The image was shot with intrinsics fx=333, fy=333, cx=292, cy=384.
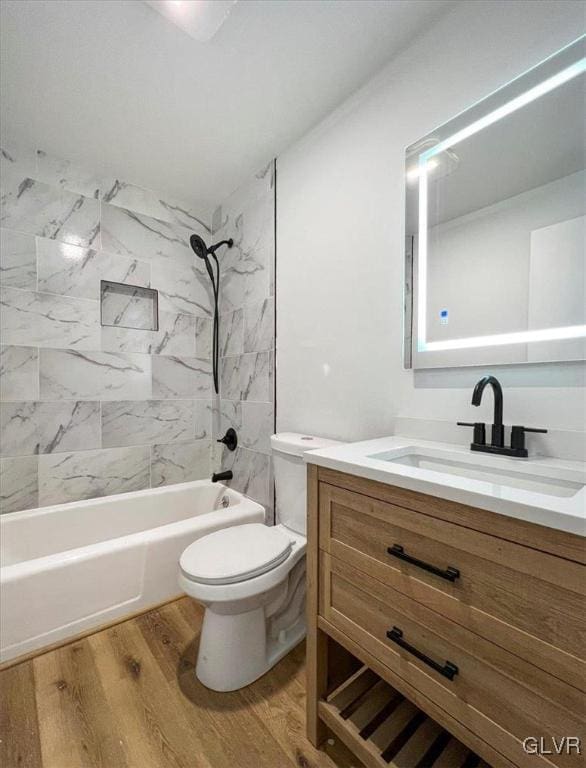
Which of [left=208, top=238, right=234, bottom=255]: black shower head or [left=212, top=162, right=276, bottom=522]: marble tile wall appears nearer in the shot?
[left=212, top=162, right=276, bottom=522]: marble tile wall

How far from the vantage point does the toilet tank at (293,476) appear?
1431 millimetres

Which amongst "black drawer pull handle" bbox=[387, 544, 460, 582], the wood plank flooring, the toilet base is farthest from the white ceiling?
the wood plank flooring

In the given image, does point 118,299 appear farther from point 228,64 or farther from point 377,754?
point 377,754

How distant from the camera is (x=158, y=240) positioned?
2.25 meters

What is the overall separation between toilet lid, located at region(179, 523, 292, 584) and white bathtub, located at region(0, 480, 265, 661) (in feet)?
1.21

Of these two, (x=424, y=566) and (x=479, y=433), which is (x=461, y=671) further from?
(x=479, y=433)

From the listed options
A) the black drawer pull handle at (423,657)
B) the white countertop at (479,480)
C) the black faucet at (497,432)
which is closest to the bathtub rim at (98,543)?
the white countertop at (479,480)

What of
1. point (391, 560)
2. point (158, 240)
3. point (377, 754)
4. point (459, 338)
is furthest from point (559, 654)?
point (158, 240)

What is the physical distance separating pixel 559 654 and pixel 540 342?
753 millimetres

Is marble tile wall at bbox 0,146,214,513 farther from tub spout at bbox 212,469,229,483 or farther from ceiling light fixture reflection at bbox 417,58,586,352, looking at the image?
ceiling light fixture reflection at bbox 417,58,586,352

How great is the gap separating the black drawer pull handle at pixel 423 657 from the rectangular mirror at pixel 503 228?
2.66ft

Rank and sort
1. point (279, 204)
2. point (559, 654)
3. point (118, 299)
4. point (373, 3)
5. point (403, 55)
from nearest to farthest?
point (559, 654), point (373, 3), point (403, 55), point (279, 204), point (118, 299)

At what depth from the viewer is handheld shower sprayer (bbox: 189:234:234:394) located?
88.6 inches

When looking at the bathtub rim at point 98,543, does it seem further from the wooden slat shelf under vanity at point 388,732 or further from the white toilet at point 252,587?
the wooden slat shelf under vanity at point 388,732
